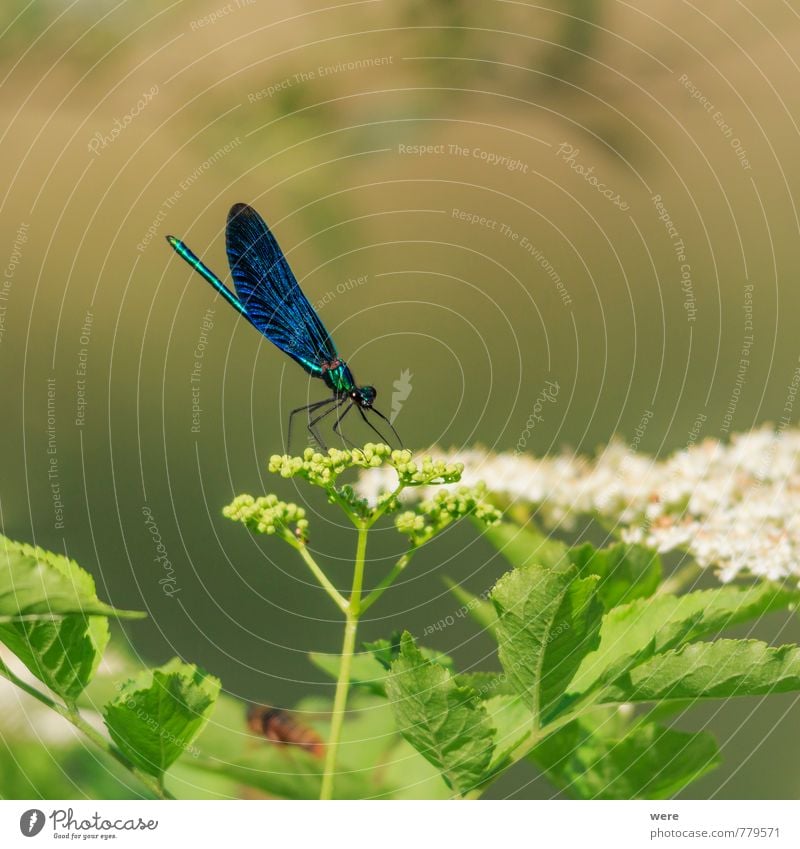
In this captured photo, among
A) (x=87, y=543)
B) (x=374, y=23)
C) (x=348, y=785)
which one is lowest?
(x=348, y=785)

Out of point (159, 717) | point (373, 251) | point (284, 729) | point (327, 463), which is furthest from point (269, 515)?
point (373, 251)

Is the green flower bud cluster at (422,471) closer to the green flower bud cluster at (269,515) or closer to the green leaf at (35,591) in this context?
the green flower bud cluster at (269,515)

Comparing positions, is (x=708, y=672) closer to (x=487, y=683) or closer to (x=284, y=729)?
(x=487, y=683)

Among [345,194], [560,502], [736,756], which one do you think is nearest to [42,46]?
[345,194]

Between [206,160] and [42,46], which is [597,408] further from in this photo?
[42,46]

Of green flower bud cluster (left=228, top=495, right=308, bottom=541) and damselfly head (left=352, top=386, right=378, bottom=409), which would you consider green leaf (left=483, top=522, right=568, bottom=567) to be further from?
damselfly head (left=352, top=386, right=378, bottom=409)

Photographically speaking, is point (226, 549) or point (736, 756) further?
point (226, 549)
